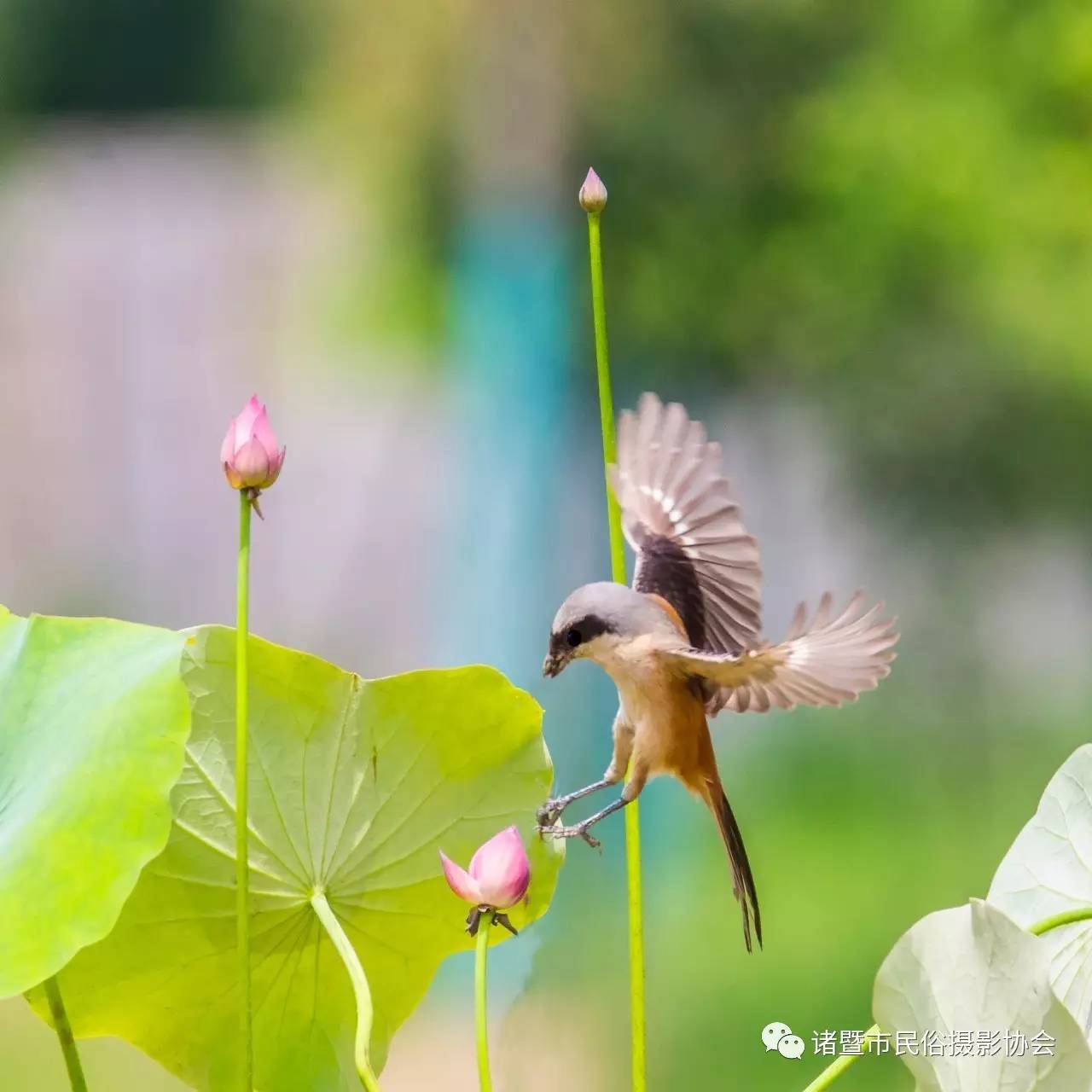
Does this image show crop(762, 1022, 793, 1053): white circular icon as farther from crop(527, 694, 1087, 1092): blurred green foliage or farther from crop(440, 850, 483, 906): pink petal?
crop(527, 694, 1087, 1092): blurred green foliage

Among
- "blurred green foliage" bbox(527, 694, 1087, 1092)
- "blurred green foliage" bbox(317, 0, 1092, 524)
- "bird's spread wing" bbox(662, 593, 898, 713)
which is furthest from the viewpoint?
"blurred green foliage" bbox(317, 0, 1092, 524)

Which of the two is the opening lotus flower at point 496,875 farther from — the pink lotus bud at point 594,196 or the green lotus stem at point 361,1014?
the pink lotus bud at point 594,196

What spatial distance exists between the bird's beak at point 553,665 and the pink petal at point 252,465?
0.07 meters

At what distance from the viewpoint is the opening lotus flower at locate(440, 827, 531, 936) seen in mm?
230

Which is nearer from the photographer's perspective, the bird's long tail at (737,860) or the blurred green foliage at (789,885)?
the bird's long tail at (737,860)

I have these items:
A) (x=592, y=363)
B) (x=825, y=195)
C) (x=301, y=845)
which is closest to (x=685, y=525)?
(x=301, y=845)

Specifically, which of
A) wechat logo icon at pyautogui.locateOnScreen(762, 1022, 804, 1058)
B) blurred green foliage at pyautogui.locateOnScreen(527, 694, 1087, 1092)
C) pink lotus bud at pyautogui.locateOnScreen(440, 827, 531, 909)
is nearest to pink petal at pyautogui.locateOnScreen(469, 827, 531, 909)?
pink lotus bud at pyautogui.locateOnScreen(440, 827, 531, 909)

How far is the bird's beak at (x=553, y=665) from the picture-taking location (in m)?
0.26

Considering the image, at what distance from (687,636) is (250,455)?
0.38 ft

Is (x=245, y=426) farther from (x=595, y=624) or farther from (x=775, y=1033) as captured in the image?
(x=775, y=1033)

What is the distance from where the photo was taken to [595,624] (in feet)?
0.87

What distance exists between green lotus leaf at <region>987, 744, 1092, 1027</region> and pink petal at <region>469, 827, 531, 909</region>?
0.16 metres

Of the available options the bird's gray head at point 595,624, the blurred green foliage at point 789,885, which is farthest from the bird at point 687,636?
the blurred green foliage at point 789,885

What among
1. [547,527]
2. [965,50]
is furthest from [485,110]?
[965,50]
